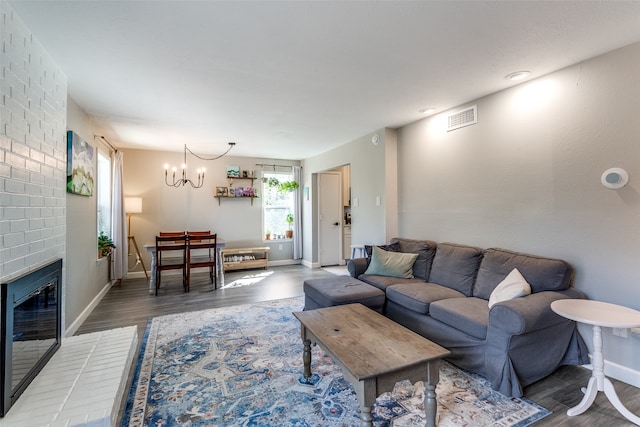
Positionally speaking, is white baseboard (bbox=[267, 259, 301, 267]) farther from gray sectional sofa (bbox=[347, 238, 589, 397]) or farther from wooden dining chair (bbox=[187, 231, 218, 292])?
gray sectional sofa (bbox=[347, 238, 589, 397])

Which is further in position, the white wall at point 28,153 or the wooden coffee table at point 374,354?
the white wall at point 28,153

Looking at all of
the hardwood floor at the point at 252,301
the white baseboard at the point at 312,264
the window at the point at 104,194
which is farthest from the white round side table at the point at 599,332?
the window at the point at 104,194

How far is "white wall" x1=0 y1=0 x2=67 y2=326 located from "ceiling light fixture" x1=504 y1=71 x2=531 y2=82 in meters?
3.60

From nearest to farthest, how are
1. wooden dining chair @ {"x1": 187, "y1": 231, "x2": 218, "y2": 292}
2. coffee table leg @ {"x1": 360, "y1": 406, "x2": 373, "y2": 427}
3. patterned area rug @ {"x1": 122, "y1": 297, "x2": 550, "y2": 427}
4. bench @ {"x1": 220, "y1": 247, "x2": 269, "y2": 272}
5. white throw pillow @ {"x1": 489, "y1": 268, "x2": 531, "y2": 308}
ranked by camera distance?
coffee table leg @ {"x1": 360, "y1": 406, "x2": 373, "y2": 427}
patterned area rug @ {"x1": 122, "y1": 297, "x2": 550, "y2": 427}
white throw pillow @ {"x1": 489, "y1": 268, "x2": 531, "y2": 308}
wooden dining chair @ {"x1": 187, "y1": 231, "x2": 218, "y2": 292}
bench @ {"x1": 220, "y1": 247, "x2": 269, "y2": 272}

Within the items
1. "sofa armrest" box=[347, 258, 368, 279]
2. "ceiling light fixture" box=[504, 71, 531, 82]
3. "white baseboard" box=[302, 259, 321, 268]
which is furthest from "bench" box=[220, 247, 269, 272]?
"ceiling light fixture" box=[504, 71, 531, 82]

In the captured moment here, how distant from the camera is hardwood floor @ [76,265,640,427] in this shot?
178 cm

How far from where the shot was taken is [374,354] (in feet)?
5.28

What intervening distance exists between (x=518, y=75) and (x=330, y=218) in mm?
4416

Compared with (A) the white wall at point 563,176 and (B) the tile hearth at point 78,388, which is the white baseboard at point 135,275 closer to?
(B) the tile hearth at point 78,388

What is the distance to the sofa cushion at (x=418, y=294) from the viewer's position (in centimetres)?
264

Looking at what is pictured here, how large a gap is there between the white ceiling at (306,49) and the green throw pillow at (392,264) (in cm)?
173

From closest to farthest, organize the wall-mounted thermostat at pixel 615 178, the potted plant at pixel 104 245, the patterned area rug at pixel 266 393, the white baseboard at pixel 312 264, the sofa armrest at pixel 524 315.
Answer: the patterned area rug at pixel 266 393 → the sofa armrest at pixel 524 315 → the wall-mounted thermostat at pixel 615 178 → the potted plant at pixel 104 245 → the white baseboard at pixel 312 264

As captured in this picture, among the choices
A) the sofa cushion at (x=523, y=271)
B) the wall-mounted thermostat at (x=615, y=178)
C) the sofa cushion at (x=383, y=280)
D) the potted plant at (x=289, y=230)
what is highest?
the wall-mounted thermostat at (x=615, y=178)

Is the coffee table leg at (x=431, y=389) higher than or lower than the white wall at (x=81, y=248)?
lower
